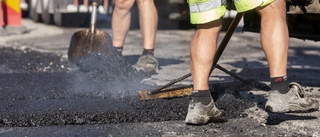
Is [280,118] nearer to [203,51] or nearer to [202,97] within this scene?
[202,97]

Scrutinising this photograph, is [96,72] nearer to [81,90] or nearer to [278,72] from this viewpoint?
[81,90]

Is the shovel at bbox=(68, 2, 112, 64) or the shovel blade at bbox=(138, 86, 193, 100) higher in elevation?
the shovel blade at bbox=(138, 86, 193, 100)

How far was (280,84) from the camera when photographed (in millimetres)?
4156

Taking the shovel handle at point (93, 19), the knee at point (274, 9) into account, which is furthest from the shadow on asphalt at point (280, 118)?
the shovel handle at point (93, 19)

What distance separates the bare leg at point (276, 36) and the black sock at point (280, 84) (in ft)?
0.08

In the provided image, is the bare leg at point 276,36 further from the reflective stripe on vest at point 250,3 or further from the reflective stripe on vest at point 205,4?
the reflective stripe on vest at point 205,4

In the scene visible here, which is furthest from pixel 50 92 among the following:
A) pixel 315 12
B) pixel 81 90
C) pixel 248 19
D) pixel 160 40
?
pixel 160 40

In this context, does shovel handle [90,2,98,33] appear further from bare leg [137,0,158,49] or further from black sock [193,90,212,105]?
black sock [193,90,212,105]

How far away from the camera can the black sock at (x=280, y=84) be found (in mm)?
4145

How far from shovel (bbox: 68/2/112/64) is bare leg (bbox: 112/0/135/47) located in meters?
0.07

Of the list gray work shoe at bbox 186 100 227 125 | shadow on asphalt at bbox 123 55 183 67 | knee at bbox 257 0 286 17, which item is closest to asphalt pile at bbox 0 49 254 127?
gray work shoe at bbox 186 100 227 125

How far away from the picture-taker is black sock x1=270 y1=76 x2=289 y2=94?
13.6ft

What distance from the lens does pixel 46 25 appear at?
13.7 m

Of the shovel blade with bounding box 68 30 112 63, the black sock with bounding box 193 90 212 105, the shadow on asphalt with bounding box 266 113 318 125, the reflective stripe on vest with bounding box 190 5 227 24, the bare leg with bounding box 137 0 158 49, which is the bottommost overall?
the shovel blade with bounding box 68 30 112 63
